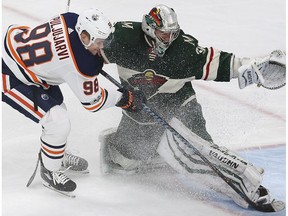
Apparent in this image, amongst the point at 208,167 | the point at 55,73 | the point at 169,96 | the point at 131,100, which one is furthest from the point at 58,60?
the point at 208,167

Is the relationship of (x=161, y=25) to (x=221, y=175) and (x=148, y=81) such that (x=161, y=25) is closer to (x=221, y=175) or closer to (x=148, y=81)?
(x=148, y=81)

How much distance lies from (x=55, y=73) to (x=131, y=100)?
39cm

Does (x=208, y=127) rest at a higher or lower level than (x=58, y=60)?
lower

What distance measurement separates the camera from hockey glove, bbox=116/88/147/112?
11.0 ft

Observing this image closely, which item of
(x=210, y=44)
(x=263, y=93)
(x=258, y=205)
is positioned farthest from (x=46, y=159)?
(x=210, y=44)

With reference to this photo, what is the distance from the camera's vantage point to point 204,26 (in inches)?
214

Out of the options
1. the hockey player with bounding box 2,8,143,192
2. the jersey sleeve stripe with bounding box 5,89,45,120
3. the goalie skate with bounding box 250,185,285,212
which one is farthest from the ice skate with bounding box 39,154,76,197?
the goalie skate with bounding box 250,185,285,212

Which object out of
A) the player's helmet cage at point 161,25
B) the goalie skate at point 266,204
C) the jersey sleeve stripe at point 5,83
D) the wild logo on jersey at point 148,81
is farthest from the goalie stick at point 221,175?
the jersey sleeve stripe at point 5,83

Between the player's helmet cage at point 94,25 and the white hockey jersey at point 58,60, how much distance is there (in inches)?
2.7

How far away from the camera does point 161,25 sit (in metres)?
3.26

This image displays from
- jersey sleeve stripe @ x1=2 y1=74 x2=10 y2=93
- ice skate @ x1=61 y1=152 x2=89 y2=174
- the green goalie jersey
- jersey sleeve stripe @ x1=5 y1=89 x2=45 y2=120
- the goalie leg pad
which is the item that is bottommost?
ice skate @ x1=61 y1=152 x2=89 y2=174

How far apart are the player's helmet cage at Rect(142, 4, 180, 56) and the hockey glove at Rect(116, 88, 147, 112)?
220 millimetres

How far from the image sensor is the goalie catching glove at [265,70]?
10.7 ft

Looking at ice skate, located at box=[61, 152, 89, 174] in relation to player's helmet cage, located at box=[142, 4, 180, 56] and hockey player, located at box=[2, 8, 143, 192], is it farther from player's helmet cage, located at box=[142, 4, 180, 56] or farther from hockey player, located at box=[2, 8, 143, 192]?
player's helmet cage, located at box=[142, 4, 180, 56]
